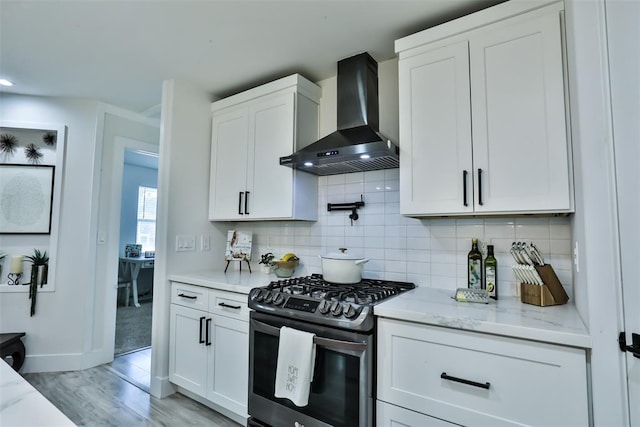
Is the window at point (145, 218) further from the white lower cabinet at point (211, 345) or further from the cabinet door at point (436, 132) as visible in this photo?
the cabinet door at point (436, 132)

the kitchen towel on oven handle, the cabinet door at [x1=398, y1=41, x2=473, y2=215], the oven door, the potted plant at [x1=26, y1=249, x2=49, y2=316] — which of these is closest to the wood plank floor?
the oven door

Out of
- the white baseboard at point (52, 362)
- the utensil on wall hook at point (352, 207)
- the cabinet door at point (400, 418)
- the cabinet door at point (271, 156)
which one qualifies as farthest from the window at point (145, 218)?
the cabinet door at point (400, 418)

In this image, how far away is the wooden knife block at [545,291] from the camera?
1.52 metres

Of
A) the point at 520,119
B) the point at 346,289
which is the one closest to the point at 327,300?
the point at 346,289

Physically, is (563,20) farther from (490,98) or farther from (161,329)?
(161,329)

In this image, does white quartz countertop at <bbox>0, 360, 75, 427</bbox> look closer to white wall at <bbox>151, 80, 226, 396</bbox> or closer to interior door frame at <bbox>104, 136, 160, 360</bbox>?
white wall at <bbox>151, 80, 226, 396</bbox>

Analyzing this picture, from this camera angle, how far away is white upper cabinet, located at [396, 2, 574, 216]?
149 cm

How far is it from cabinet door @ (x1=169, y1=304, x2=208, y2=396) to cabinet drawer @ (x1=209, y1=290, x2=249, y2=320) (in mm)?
144

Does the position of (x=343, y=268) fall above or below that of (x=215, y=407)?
above

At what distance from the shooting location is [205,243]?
2875 millimetres

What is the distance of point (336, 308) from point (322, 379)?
38 centimetres

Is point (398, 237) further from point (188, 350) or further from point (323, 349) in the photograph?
point (188, 350)

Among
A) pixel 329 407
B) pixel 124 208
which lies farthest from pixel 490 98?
pixel 124 208

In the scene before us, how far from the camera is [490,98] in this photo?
1.64 metres
